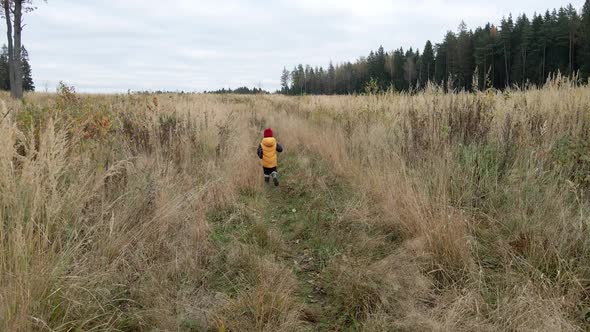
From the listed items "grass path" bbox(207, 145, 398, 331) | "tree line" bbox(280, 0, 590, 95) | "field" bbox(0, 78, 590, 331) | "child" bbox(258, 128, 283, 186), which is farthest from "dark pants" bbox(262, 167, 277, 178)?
"tree line" bbox(280, 0, 590, 95)

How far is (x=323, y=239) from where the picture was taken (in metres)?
3.32

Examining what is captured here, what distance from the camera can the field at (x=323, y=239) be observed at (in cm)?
182

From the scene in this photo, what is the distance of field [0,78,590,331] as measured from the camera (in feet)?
5.98

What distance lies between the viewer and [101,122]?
438 cm

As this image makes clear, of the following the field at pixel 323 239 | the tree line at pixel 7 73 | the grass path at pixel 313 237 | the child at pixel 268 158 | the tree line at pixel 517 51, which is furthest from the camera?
the tree line at pixel 7 73

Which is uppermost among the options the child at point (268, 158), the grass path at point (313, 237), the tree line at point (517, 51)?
the tree line at point (517, 51)

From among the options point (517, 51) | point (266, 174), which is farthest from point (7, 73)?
point (517, 51)

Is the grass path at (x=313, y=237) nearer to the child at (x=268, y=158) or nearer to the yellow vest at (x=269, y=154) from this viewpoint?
the child at (x=268, y=158)

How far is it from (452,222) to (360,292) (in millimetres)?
902

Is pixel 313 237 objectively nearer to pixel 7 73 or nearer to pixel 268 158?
pixel 268 158

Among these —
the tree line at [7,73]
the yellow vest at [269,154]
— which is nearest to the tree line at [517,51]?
the yellow vest at [269,154]

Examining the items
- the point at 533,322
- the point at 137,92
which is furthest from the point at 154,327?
the point at 137,92

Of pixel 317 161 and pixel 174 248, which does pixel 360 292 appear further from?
pixel 317 161


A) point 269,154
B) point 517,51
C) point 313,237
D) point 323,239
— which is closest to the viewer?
point 323,239
